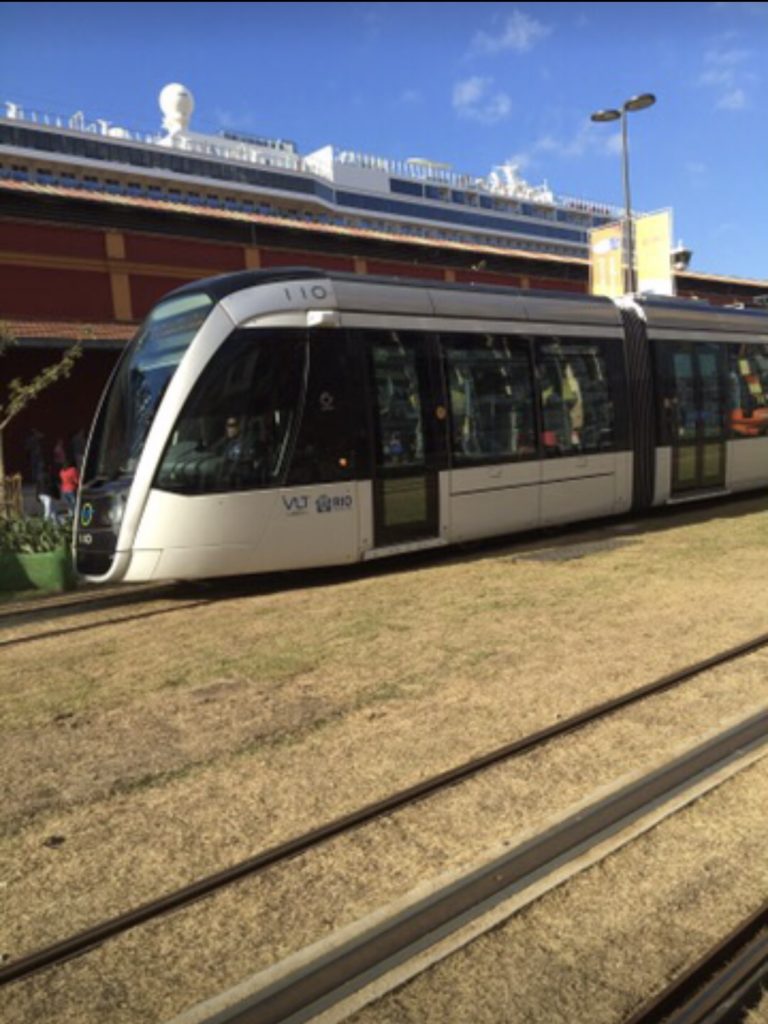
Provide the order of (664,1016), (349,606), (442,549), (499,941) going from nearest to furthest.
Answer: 1. (664,1016)
2. (499,941)
3. (349,606)
4. (442,549)

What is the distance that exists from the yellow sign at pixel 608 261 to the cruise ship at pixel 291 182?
28.5 m

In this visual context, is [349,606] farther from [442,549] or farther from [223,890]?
[223,890]

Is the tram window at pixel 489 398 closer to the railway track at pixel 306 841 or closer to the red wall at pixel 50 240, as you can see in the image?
the railway track at pixel 306 841

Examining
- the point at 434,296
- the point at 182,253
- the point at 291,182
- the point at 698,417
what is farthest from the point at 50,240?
the point at 291,182

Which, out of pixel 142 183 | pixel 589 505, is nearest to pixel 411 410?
pixel 589 505

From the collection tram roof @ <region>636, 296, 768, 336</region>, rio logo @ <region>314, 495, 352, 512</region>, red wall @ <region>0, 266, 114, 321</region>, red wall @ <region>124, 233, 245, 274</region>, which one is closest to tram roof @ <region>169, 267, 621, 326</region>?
tram roof @ <region>636, 296, 768, 336</region>

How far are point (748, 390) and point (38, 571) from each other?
36.2 ft

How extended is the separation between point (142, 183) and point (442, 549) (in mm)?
72618

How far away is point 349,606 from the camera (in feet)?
24.1

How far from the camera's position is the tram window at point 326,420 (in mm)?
7922

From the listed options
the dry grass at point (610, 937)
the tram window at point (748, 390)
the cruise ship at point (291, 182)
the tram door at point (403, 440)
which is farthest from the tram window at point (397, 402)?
the cruise ship at point (291, 182)

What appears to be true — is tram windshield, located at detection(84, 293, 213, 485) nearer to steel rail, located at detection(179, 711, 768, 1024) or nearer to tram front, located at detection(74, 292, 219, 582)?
tram front, located at detection(74, 292, 219, 582)

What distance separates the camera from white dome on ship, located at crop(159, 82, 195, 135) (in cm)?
8088

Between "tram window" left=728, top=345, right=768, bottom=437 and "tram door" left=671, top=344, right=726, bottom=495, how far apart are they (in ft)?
1.00
